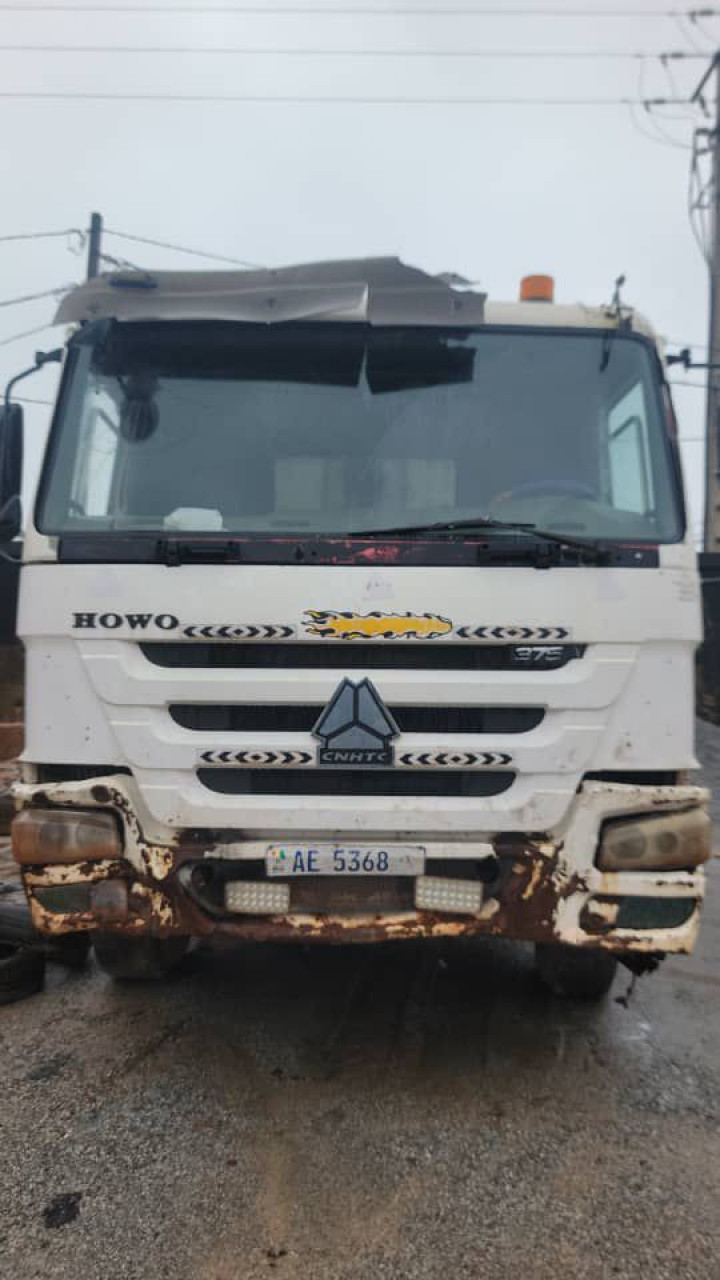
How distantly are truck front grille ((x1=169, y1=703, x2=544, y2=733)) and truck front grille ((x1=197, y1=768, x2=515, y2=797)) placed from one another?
145mm

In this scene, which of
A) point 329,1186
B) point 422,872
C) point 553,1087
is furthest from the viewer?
point 553,1087

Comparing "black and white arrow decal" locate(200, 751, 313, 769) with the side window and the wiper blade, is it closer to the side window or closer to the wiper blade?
the wiper blade

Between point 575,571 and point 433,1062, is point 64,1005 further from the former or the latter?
point 575,571

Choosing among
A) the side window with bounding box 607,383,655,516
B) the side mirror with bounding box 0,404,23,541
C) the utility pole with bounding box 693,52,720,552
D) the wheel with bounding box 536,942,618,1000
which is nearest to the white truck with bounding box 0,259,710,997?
the side window with bounding box 607,383,655,516

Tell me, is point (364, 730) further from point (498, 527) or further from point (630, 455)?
point (630, 455)

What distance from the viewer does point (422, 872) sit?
294 centimetres

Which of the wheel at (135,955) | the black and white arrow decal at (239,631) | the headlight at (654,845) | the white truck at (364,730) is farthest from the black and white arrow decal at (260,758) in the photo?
the wheel at (135,955)

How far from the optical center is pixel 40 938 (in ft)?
12.9

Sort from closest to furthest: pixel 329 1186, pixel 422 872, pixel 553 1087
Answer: pixel 329 1186 < pixel 422 872 < pixel 553 1087

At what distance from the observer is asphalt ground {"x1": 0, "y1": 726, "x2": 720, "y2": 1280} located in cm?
238

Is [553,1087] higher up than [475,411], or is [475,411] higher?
[475,411]

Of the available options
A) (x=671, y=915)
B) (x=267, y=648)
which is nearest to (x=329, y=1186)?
(x=671, y=915)

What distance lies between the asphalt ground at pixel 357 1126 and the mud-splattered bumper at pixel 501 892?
616 mm

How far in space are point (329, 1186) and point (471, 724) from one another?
1.46m
